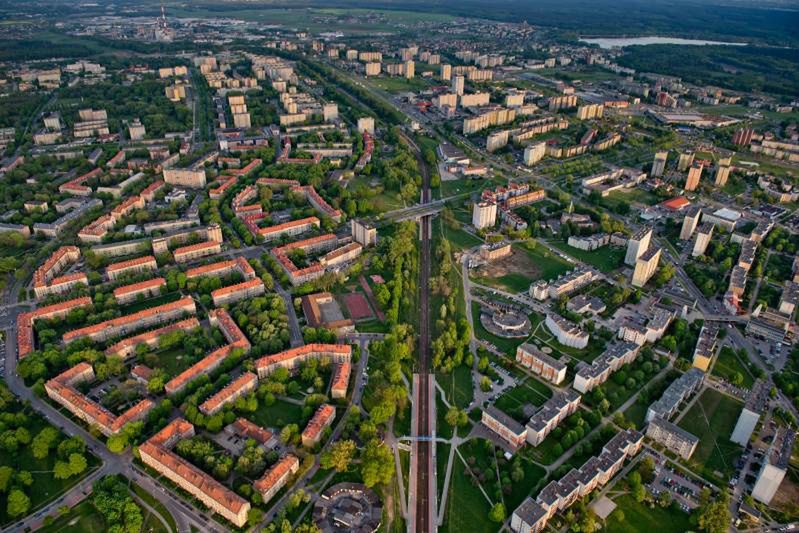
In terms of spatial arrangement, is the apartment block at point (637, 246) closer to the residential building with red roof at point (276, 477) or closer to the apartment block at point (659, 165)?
the apartment block at point (659, 165)

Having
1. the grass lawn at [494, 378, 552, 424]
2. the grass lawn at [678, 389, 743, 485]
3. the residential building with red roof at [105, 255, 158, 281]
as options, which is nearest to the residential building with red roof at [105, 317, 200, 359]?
the residential building with red roof at [105, 255, 158, 281]

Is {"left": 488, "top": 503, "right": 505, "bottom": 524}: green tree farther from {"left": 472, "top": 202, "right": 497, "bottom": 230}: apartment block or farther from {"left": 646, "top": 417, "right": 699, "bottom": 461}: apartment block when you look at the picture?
{"left": 472, "top": 202, "right": 497, "bottom": 230}: apartment block

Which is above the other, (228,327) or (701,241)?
(701,241)

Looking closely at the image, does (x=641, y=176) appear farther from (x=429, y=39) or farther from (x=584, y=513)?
(x=429, y=39)

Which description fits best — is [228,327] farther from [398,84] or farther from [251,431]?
[398,84]

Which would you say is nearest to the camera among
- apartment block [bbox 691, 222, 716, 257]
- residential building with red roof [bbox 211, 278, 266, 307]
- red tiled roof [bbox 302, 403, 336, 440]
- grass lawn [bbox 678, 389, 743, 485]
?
grass lawn [bbox 678, 389, 743, 485]

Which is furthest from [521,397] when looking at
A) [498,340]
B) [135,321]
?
[135,321]

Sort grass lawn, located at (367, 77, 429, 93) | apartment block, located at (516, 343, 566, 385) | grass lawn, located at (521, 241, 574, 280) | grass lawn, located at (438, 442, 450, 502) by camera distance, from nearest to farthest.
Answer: grass lawn, located at (438, 442, 450, 502)
apartment block, located at (516, 343, 566, 385)
grass lawn, located at (521, 241, 574, 280)
grass lawn, located at (367, 77, 429, 93)

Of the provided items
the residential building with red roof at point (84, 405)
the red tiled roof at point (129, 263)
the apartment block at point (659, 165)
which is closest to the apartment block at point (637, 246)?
the apartment block at point (659, 165)
